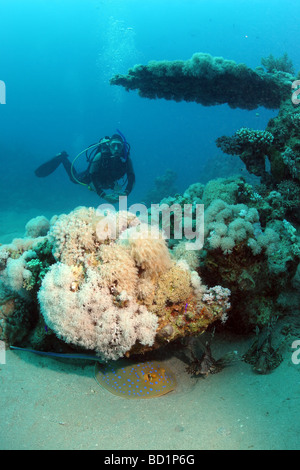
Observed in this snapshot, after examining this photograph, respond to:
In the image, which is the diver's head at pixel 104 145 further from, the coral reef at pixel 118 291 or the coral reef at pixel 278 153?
the coral reef at pixel 118 291

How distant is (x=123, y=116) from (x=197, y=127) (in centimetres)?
2902

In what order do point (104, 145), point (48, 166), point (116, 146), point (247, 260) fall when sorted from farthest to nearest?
point (48, 166) < point (104, 145) < point (116, 146) < point (247, 260)

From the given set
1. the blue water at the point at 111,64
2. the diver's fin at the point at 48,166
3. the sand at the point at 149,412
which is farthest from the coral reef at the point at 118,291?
the blue water at the point at 111,64

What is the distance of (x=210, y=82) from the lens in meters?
8.03

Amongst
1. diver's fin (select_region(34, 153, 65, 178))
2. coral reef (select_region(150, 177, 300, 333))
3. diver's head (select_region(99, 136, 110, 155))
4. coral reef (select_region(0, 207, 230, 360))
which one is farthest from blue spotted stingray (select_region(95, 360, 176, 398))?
diver's fin (select_region(34, 153, 65, 178))

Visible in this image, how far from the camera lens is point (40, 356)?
4016mm

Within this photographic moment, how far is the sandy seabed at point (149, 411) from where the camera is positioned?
2.46 meters

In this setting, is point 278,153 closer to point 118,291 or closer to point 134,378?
point 118,291

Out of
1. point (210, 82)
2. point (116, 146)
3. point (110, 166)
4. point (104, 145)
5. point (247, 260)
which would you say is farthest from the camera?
point (110, 166)

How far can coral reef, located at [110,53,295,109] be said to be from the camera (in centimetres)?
757

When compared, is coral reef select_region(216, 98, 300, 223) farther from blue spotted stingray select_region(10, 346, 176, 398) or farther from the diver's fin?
the diver's fin

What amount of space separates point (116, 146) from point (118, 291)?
7.88m

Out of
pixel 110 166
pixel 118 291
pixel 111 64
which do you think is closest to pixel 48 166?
pixel 110 166
